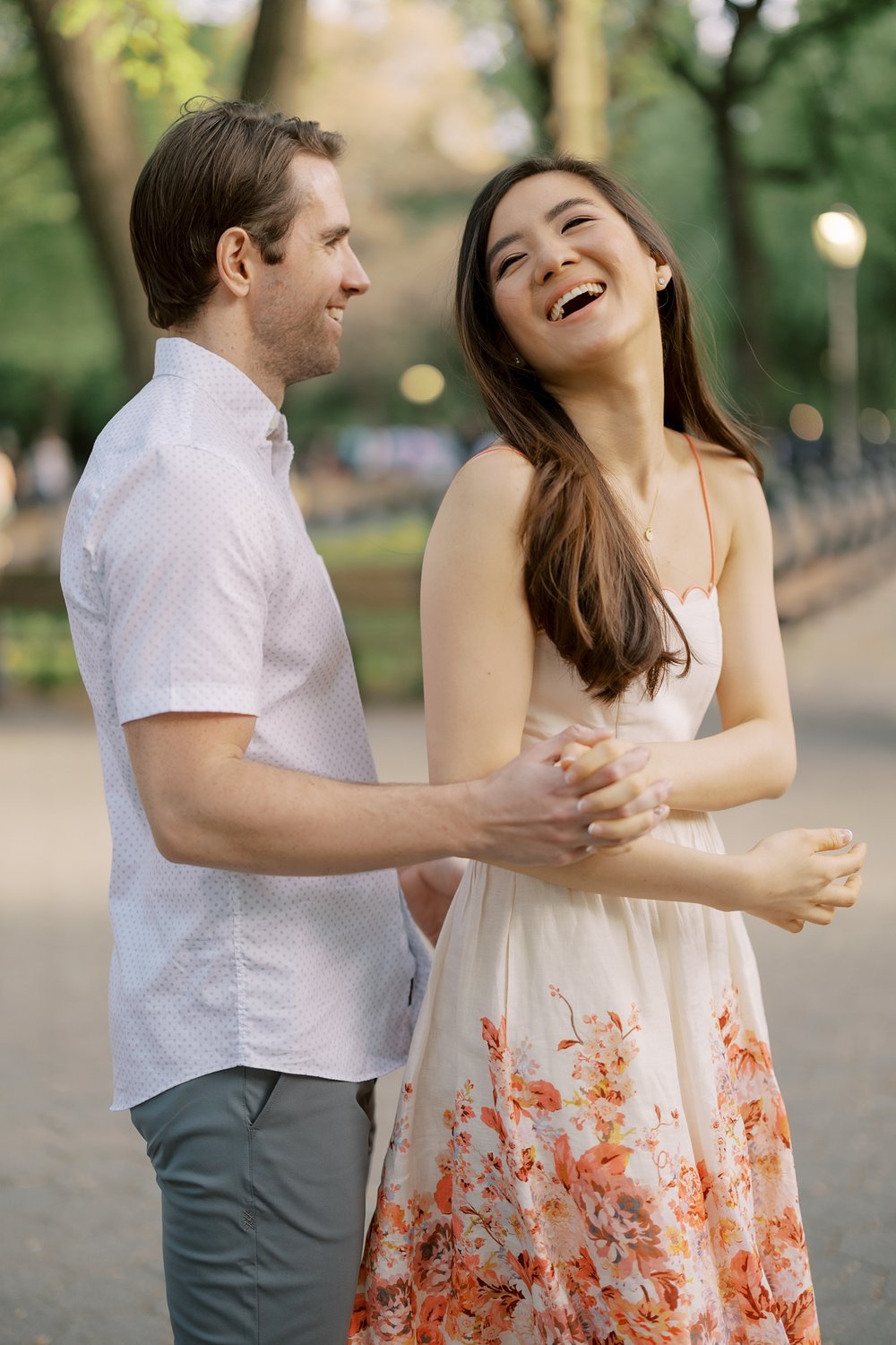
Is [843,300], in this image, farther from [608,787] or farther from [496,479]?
[608,787]

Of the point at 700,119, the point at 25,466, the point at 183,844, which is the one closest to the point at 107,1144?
the point at 183,844

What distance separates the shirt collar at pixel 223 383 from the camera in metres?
2.14

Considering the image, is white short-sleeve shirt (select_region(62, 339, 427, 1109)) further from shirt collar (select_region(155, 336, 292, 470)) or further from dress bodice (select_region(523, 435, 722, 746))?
dress bodice (select_region(523, 435, 722, 746))

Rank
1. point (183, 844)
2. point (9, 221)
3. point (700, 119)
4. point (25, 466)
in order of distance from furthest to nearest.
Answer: point (25, 466) → point (700, 119) → point (9, 221) → point (183, 844)

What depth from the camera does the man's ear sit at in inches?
83.3

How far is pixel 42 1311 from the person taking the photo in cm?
377

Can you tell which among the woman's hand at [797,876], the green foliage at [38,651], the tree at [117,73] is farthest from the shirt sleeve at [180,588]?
the green foliage at [38,651]

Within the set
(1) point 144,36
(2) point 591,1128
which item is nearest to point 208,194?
(2) point 591,1128

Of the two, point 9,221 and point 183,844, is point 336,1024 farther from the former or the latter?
point 9,221

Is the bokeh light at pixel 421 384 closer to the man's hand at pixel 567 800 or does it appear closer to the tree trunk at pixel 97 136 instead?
the tree trunk at pixel 97 136

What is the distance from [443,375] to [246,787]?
62.4 feet

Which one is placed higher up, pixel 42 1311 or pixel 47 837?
pixel 47 837

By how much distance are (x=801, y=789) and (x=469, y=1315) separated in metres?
6.72

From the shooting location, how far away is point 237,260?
2.14 metres
